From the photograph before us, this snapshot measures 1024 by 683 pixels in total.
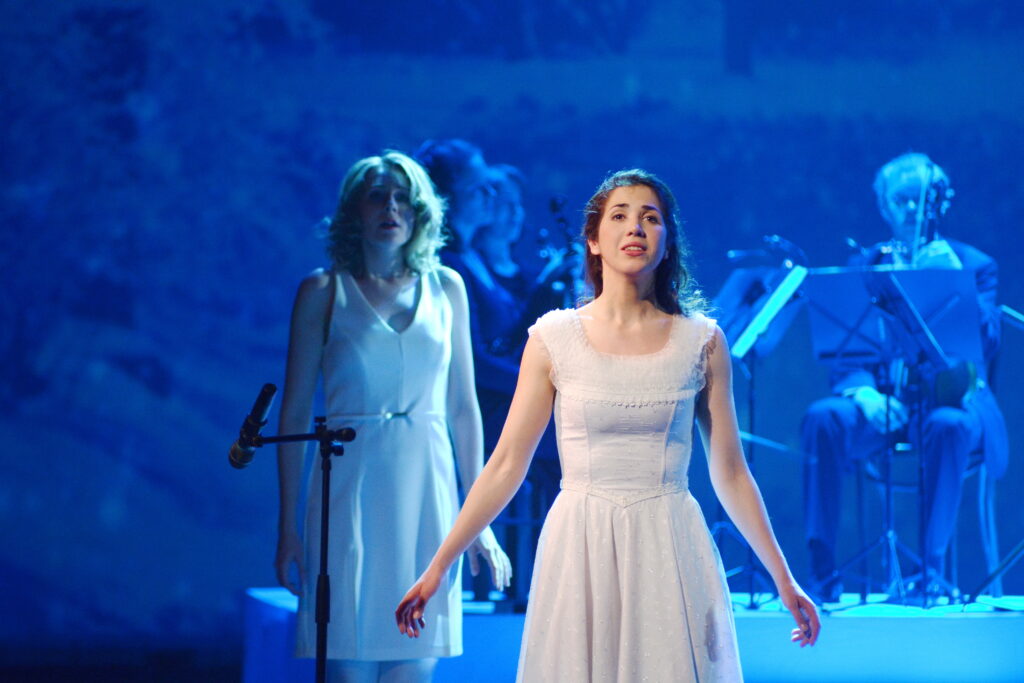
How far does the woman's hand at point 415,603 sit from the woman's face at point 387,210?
1.16 metres

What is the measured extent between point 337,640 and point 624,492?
1.09m

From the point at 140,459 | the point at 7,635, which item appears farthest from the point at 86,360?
the point at 7,635

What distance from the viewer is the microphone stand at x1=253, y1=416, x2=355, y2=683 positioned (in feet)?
8.89

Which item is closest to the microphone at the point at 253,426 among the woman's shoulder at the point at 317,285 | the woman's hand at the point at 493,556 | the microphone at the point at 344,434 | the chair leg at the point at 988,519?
the microphone at the point at 344,434

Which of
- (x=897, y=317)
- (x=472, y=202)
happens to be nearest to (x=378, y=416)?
(x=472, y=202)

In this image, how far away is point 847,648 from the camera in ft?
13.9

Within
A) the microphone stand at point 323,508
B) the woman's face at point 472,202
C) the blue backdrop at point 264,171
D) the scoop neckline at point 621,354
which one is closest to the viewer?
the scoop neckline at point 621,354

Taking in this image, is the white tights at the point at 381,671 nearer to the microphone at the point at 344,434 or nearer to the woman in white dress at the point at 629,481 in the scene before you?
the microphone at the point at 344,434

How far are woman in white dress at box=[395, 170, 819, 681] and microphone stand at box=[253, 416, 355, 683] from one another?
639 millimetres

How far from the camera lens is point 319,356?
301 cm

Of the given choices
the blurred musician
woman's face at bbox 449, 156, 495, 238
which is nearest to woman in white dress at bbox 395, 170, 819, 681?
woman's face at bbox 449, 156, 495, 238

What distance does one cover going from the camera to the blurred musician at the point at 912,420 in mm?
4715

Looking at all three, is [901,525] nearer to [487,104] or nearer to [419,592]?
[487,104]

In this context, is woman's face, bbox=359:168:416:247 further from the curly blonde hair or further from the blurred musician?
the blurred musician
